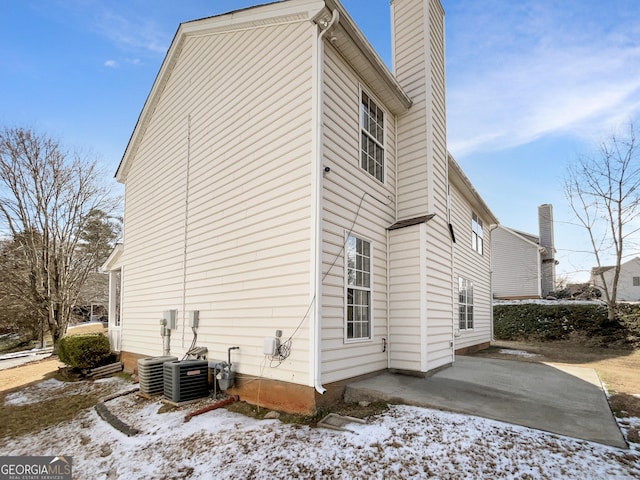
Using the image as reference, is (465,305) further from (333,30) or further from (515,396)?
(333,30)

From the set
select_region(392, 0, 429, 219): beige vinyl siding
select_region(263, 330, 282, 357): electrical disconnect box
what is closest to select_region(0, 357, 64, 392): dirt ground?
select_region(263, 330, 282, 357): electrical disconnect box

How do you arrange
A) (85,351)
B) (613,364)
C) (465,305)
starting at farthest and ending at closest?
(465,305), (85,351), (613,364)

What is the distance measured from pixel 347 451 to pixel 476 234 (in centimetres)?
1118

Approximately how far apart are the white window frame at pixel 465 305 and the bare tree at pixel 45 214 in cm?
1780

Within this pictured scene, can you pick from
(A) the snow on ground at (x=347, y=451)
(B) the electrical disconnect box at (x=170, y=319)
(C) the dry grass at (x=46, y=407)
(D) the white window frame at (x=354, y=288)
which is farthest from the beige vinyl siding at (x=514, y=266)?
(C) the dry grass at (x=46, y=407)

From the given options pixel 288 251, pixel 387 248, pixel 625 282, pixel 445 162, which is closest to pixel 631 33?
pixel 445 162

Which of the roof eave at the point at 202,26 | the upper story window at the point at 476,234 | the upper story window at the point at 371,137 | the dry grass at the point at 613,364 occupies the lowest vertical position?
the dry grass at the point at 613,364

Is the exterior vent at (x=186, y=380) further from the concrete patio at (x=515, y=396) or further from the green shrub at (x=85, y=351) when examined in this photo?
the green shrub at (x=85, y=351)

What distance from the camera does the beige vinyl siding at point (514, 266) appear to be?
78.3 ft

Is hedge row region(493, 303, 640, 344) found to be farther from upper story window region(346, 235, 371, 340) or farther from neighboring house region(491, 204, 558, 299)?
upper story window region(346, 235, 371, 340)

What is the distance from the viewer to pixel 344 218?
5719 millimetres

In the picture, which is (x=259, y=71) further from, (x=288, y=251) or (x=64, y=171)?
(x=64, y=171)

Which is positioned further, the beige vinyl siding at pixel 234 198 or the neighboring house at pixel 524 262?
the neighboring house at pixel 524 262

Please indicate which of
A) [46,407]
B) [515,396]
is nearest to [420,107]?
[515,396]
